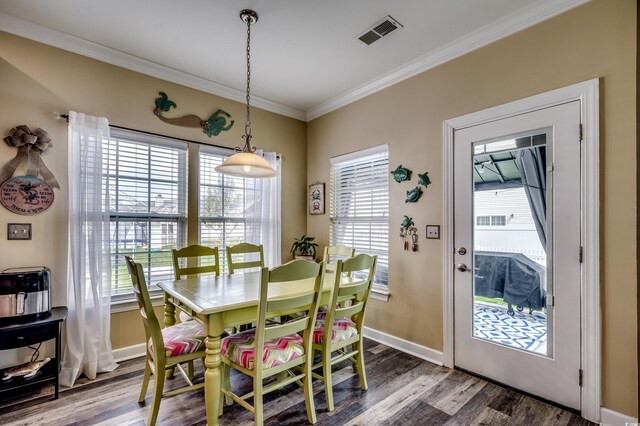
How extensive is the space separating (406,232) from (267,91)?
92.5 inches

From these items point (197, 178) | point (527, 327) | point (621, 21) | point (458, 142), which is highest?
point (621, 21)

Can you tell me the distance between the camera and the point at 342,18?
2.42m

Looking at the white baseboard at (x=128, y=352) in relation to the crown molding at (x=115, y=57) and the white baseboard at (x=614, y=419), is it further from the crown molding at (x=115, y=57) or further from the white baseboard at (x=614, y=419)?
the white baseboard at (x=614, y=419)

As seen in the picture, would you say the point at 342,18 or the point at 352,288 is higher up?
the point at 342,18

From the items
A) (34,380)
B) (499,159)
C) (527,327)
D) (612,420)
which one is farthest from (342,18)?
(34,380)

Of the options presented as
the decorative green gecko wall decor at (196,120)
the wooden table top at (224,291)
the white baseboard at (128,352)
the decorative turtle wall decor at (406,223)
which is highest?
the decorative green gecko wall decor at (196,120)

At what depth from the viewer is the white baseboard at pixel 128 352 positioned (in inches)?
114

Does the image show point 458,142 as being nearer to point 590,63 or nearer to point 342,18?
point 590,63

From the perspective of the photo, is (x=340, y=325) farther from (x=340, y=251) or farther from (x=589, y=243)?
(x=589, y=243)

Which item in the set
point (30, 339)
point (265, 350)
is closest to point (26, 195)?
point (30, 339)

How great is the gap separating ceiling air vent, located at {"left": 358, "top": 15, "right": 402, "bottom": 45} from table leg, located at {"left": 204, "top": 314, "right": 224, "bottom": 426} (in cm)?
246

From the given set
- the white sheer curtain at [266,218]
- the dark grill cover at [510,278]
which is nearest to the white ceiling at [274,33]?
the white sheer curtain at [266,218]

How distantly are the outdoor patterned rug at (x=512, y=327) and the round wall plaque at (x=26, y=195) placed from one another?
3731 mm

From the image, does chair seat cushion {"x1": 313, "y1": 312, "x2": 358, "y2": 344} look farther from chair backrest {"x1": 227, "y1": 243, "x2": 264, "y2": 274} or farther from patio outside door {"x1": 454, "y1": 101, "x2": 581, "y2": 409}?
Result: chair backrest {"x1": 227, "y1": 243, "x2": 264, "y2": 274}
